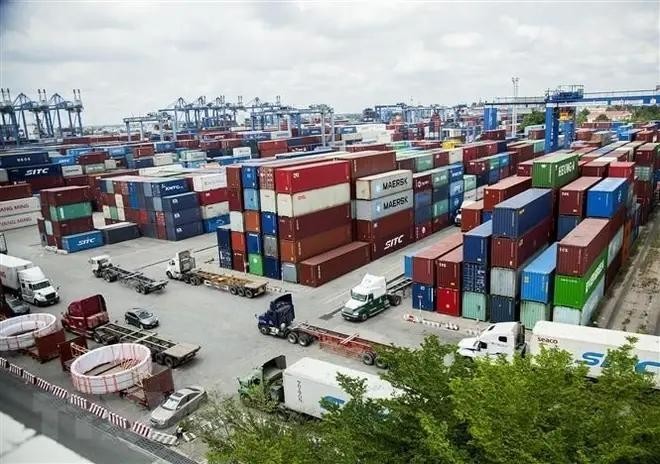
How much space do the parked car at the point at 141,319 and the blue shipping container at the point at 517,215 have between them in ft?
73.8

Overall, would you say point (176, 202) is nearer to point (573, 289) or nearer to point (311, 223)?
point (311, 223)

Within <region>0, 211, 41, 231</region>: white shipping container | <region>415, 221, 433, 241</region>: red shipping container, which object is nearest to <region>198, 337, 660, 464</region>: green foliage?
<region>415, 221, 433, 241</region>: red shipping container

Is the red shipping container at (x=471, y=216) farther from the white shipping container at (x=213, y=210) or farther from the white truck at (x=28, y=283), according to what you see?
the white truck at (x=28, y=283)

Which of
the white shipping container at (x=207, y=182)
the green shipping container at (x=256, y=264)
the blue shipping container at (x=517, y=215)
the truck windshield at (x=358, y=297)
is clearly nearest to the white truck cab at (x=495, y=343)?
the blue shipping container at (x=517, y=215)

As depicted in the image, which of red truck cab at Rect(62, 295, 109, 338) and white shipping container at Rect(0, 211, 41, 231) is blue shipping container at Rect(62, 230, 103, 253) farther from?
red truck cab at Rect(62, 295, 109, 338)

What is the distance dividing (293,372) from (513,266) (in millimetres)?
15599

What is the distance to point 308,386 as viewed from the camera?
20.9 meters

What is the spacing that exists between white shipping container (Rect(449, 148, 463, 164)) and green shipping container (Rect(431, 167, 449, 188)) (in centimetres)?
901

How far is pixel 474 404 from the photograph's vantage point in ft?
38.3

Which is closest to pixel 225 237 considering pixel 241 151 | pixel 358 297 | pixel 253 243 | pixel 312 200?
pixel 253 243

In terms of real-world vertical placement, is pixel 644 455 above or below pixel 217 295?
above

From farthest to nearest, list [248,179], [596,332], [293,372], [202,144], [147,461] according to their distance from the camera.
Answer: [202,144] → [248,179] → [596,332] → [293,372] → [147,461]

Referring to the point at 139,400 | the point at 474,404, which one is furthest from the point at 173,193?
the point at 474,404

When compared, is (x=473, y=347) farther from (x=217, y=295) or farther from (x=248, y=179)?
(x=248, y=179)
